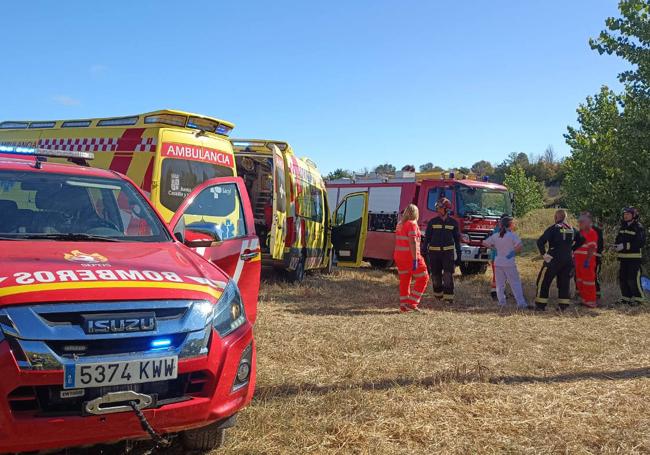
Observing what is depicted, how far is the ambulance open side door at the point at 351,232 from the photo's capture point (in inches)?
496

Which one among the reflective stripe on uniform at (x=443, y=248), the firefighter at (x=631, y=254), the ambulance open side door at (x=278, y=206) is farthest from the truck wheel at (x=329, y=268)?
the firefighter at (x=631, y=254)

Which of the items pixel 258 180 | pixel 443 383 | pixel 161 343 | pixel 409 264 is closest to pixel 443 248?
Result: pixel 409 264

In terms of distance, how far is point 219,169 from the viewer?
27.2ft

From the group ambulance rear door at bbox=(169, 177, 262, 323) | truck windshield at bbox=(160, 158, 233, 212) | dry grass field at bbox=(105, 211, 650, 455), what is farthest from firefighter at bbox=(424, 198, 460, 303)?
ambulance rear door at bbox=(169, 177, 262, 323)

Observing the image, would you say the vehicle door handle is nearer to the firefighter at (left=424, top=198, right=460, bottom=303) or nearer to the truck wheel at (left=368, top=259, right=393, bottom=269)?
the firefighter at (left=424, top=198, right=460, bottom=303)

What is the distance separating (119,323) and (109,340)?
87 millimetres

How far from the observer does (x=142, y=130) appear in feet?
24.9

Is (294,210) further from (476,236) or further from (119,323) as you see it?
(119,323)

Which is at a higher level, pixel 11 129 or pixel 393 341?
pixel 11 129

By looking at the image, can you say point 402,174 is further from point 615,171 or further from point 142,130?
point 142,130

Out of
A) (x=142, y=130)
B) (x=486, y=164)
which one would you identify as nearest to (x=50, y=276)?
(x=142, y=130)

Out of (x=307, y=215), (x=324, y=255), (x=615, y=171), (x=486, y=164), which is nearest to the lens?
(x=307, y=215)

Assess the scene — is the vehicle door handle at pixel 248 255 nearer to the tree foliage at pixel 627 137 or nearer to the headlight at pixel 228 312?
the headlight at pixel 228 312

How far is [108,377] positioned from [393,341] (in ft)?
13.5
